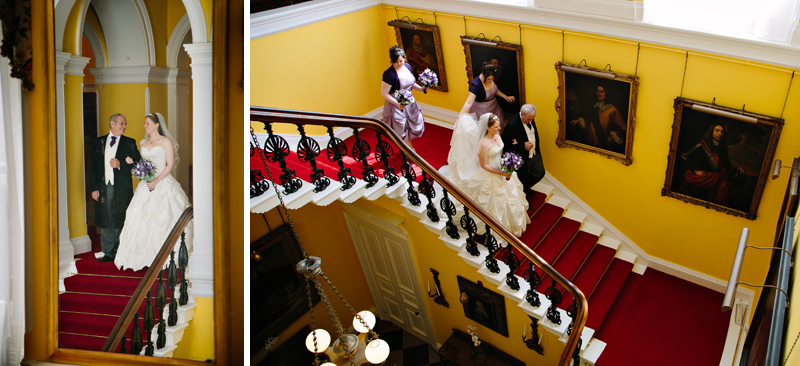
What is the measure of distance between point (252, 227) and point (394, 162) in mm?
2041

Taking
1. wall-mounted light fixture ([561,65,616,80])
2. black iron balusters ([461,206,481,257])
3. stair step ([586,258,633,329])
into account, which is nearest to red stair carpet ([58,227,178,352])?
black iron balusters ([461,206,481,257])

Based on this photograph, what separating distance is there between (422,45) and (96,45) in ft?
19.6

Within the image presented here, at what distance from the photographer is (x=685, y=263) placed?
668cm

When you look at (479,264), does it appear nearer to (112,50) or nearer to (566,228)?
(566,228)

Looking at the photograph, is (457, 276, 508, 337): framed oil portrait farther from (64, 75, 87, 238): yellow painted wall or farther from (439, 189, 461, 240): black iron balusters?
(64, 75, 87, 238): yellow painted wall

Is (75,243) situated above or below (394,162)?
above

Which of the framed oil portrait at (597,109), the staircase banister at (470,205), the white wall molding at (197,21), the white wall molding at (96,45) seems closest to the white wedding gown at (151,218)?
the white wall molding at (96,45)

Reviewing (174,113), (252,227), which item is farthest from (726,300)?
(252,227)

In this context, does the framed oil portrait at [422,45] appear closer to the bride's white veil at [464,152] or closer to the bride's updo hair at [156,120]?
the bride's white veil at [464,152]

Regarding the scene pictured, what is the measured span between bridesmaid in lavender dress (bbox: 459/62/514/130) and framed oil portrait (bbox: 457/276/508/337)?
226 cm

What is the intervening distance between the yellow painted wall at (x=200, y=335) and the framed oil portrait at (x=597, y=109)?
5147mm

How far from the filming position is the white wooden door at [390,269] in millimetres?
7285

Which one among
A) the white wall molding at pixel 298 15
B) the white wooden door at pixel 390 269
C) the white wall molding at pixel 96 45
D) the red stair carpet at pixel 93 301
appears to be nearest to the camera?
the white wall molding at pixel 96 45

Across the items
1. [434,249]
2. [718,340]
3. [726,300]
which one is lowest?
[718,340]
